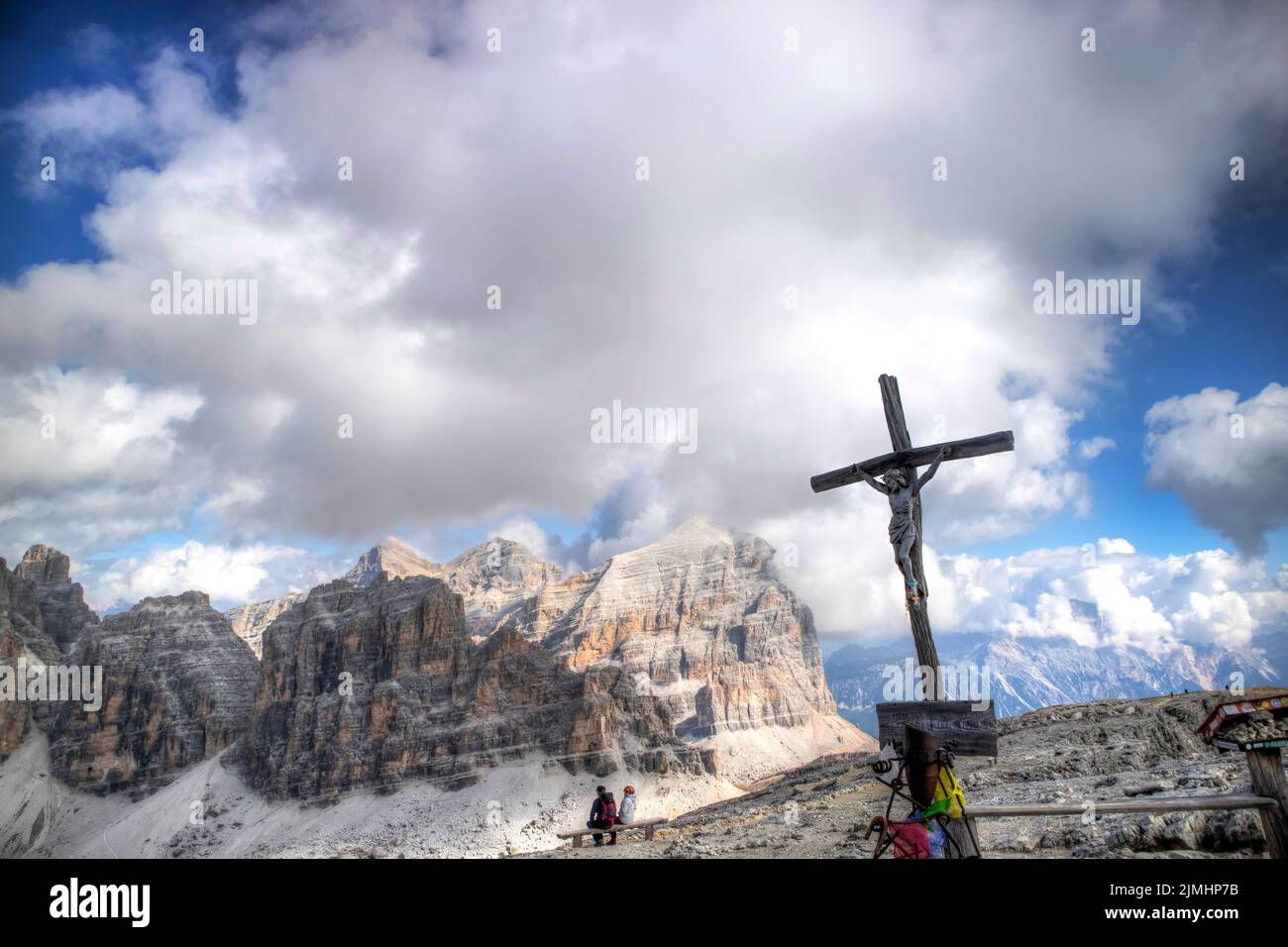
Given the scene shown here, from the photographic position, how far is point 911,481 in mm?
10352

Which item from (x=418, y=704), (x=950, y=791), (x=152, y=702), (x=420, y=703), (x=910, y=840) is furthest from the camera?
(x=152, y=702)

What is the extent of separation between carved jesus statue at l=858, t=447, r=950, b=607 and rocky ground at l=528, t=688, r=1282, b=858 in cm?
550

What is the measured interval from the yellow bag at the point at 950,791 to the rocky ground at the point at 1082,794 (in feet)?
17.4

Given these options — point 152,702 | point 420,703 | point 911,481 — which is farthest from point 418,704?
point 911,481

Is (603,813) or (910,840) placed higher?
(910,840)

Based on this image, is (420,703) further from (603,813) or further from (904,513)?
(904,513)

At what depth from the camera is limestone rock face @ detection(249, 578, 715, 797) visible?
144500 mm

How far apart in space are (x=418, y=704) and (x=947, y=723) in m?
167

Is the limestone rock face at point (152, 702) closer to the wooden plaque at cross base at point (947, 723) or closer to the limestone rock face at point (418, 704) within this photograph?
the limestone rock face at point (418, 704)

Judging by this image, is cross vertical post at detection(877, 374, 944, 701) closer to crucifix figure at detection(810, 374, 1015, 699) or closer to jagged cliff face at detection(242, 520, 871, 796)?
crucifix figure at detection(810, 374, 1015, 699)

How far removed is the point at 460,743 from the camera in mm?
148125

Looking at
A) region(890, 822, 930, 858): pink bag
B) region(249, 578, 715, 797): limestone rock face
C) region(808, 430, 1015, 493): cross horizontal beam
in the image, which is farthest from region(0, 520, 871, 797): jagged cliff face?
region(890, 822, 930, 858): pink bag
